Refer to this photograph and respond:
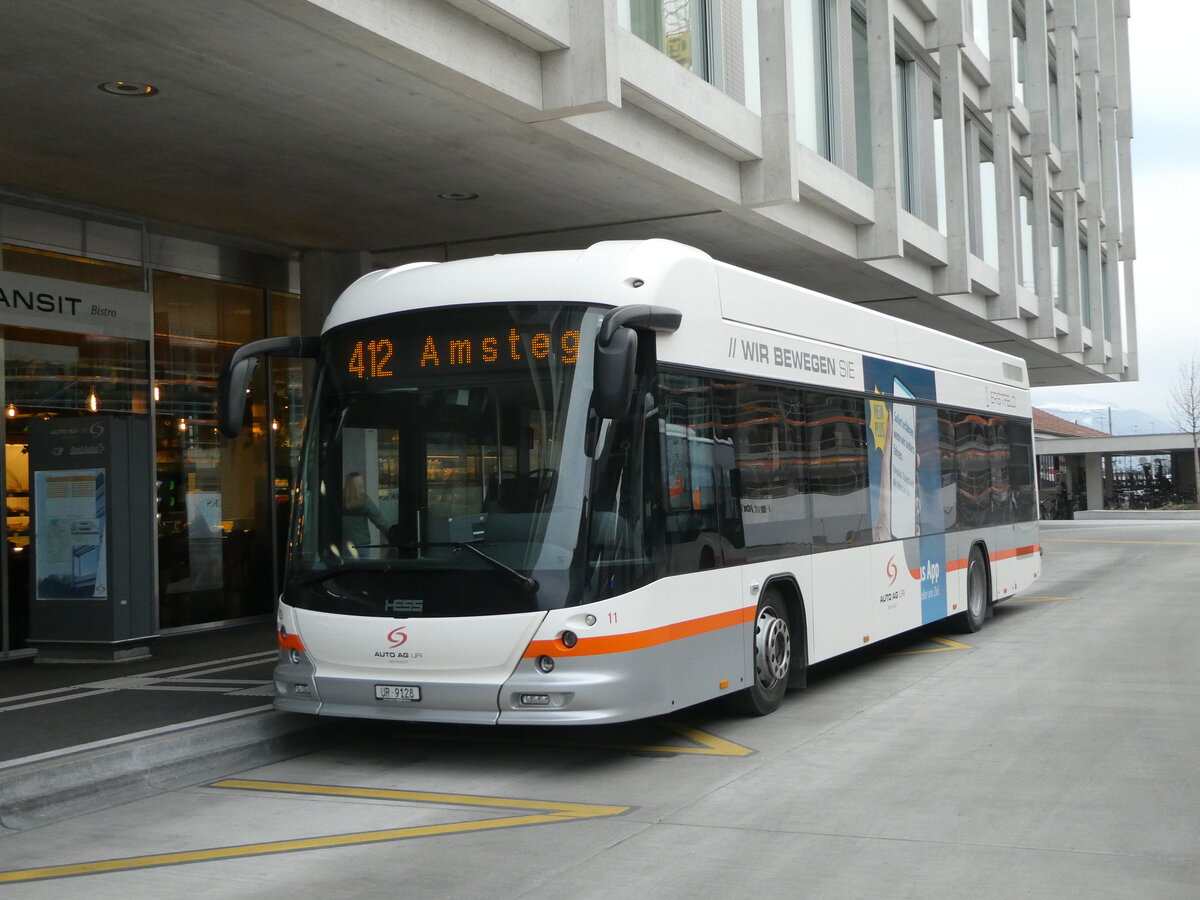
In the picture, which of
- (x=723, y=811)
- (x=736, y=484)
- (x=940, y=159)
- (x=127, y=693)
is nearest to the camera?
(x=723, y=811)

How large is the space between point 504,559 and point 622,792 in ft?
4.92

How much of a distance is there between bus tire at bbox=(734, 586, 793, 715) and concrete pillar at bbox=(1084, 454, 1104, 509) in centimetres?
5659

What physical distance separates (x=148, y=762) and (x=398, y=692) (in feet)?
5.21

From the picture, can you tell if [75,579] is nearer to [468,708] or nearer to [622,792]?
[468,708]

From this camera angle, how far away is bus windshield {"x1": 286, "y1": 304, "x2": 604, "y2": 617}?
779 centimetres

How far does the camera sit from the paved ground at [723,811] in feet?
18.6

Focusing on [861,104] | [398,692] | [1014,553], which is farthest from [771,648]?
[861,104]

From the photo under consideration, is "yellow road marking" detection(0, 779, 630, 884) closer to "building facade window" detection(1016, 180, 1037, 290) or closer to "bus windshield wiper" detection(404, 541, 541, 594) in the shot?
"bus windshield wiper" detection(404, 541, 541, 594)

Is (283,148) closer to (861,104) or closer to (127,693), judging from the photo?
(127,693)

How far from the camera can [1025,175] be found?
31438 mm

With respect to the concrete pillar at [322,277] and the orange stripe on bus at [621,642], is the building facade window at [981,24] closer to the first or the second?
the concrete pillar at [322,277]

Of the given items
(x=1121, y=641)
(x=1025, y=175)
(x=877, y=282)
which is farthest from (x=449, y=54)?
(x=1025, y=175)

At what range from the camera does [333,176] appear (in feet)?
41.9

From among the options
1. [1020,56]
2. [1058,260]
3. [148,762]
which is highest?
[1020,56]
